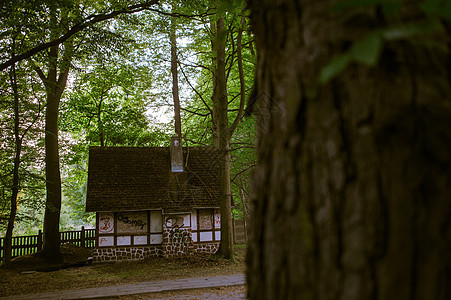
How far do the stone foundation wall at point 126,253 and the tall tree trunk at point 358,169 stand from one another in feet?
55.2

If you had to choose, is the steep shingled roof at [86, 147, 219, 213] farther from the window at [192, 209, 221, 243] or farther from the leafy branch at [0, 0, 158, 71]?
the leafy branch at [0, 0, 158, 71]

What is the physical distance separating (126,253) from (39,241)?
19.4 feet

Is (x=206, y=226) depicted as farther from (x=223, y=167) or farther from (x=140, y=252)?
(x=223, y=167)

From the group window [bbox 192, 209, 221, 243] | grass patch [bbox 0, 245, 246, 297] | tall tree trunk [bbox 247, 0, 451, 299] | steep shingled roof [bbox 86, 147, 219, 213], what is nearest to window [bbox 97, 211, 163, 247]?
steep shingled roof [bbox 86, 147, 219, 213]

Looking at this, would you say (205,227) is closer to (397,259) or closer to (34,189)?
(34,189)

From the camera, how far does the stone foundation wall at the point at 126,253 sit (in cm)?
1658

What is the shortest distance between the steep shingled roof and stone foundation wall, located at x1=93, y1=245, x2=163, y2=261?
186cm

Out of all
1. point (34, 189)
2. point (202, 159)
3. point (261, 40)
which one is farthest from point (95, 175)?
point (261, 40)

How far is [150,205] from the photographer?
1719 centimetres

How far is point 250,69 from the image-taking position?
17.0 meters

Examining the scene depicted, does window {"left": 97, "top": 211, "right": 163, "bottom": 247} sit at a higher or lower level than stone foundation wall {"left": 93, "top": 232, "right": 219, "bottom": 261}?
higher

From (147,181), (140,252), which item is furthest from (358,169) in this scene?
(147,181)

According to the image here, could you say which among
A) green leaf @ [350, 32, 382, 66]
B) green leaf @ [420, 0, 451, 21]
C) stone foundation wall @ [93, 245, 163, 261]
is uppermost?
green leaf @ [420, 0, 451, 21]

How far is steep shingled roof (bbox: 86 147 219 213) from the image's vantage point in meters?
17.2
